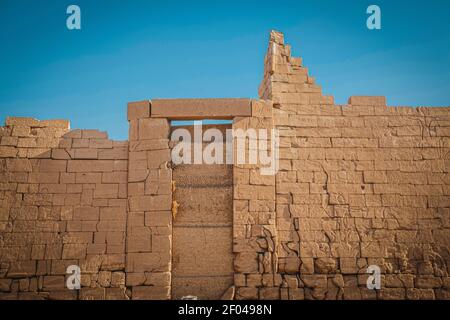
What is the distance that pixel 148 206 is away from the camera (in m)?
9.84

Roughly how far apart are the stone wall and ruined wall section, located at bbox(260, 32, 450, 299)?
0.02 m

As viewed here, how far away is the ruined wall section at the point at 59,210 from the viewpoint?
9633 millimetres

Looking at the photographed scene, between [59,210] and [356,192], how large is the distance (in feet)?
20.2

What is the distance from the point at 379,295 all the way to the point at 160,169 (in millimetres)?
5121

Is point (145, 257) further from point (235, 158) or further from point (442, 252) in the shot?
point (442, 252)

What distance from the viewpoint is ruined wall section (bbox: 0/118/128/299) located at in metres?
9.63

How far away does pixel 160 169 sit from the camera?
32.7 ft

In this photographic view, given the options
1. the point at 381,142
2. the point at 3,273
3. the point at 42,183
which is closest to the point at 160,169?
the point at 42,183
